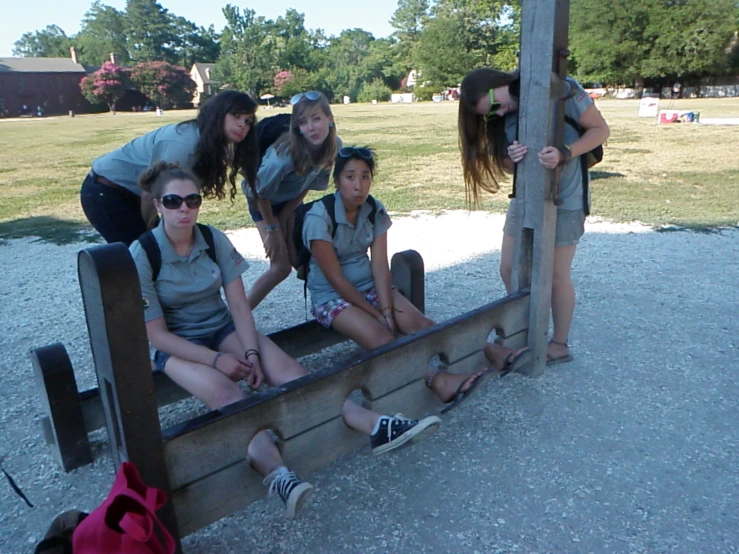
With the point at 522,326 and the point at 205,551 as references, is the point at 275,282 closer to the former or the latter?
the point at 522,326

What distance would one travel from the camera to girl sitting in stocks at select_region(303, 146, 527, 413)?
3.08 metres

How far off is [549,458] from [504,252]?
4.30 ft

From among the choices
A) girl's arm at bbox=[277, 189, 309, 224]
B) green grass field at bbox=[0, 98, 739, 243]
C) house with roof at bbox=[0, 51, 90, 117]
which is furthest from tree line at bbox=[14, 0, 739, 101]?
girl's arm at bbox=[277, 189, 309, 224]

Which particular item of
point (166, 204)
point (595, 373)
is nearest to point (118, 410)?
point (166, 204)

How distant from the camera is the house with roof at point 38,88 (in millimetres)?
65375

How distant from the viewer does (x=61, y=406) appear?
254 centimetres

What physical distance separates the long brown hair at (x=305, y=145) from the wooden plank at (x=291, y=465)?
4.44 ft

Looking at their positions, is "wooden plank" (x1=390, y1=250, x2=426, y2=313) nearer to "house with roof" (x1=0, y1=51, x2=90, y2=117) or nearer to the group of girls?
the group of girls

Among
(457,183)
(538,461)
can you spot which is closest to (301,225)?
(538,461)

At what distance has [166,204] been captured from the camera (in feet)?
8.20

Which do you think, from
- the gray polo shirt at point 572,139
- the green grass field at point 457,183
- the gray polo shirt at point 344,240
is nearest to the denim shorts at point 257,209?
the gray polo shirt at point 344,240

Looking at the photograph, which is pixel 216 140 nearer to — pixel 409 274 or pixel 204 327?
pixel 204 327

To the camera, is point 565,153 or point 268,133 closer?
point 565,153

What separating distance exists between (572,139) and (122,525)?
8.41 feet
